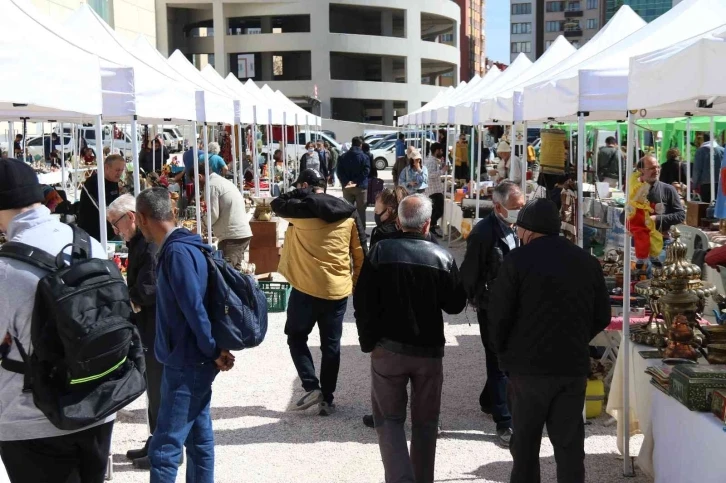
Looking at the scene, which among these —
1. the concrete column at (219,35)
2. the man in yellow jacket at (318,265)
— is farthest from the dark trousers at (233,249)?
the concrete column at (219,35)

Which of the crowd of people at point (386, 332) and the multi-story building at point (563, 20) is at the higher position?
the multi-story building at point (563, 20)

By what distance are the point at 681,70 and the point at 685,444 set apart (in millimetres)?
1765

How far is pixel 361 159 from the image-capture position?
15219 mm

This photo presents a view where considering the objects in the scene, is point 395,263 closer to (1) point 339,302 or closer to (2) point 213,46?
(1) point 339,302

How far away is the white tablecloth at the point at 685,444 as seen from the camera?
11.9 ft

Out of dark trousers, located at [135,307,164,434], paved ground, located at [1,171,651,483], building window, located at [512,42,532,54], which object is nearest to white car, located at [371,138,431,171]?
paved ground, located at [1,171,651,483]

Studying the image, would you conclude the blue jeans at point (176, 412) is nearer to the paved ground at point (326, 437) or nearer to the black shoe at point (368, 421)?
the paved ground at point (326, 437)

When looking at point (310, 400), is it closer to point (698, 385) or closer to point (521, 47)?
point (698, 385)

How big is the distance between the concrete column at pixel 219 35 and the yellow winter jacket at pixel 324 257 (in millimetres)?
54790

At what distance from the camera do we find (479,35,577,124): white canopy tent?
8.45m

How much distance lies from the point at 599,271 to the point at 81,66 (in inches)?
115

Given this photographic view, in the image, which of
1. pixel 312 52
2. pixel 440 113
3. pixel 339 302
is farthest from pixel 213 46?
pixel 339 302

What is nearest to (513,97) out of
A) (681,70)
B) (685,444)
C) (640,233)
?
(640,233)

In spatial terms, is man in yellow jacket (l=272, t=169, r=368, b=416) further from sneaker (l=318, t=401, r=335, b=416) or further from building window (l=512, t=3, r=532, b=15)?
building window (l=512, t=3, r=532, b=15)
